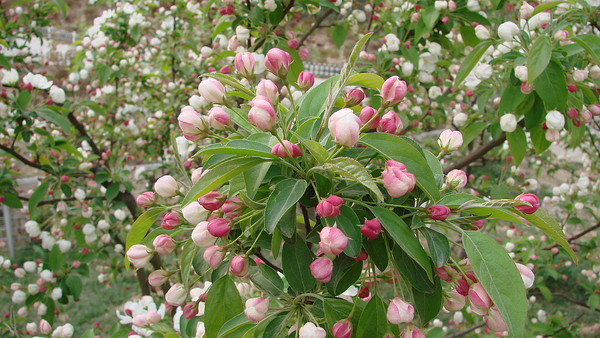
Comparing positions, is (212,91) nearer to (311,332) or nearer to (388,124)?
(388,124)

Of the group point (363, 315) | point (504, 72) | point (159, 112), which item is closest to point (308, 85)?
point (363, 315)

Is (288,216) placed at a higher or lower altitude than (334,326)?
higher

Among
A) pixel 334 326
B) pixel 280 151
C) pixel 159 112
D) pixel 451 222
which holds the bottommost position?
pixel 159 112

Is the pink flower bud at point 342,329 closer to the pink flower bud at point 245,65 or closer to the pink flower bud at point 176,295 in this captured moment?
the pink flower bud at point 176,295

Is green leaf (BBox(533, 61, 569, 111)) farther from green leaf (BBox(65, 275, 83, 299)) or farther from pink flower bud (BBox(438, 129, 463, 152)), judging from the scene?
green leaf (BBox(65, 275, 83, 299))

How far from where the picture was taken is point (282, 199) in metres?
0.63

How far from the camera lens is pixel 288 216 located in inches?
27.0

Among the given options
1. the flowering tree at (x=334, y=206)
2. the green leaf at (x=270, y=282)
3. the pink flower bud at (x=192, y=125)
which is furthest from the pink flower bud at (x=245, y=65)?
the green leaf at (x=270, y=282)

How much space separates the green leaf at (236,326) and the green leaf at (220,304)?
0.04 feet

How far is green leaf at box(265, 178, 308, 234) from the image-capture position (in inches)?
24.1

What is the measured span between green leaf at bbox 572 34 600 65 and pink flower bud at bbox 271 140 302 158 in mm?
865

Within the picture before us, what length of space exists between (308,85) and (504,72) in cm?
103

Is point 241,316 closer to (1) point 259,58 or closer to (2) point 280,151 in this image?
(2) point 280,151

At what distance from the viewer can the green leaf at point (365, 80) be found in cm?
80
